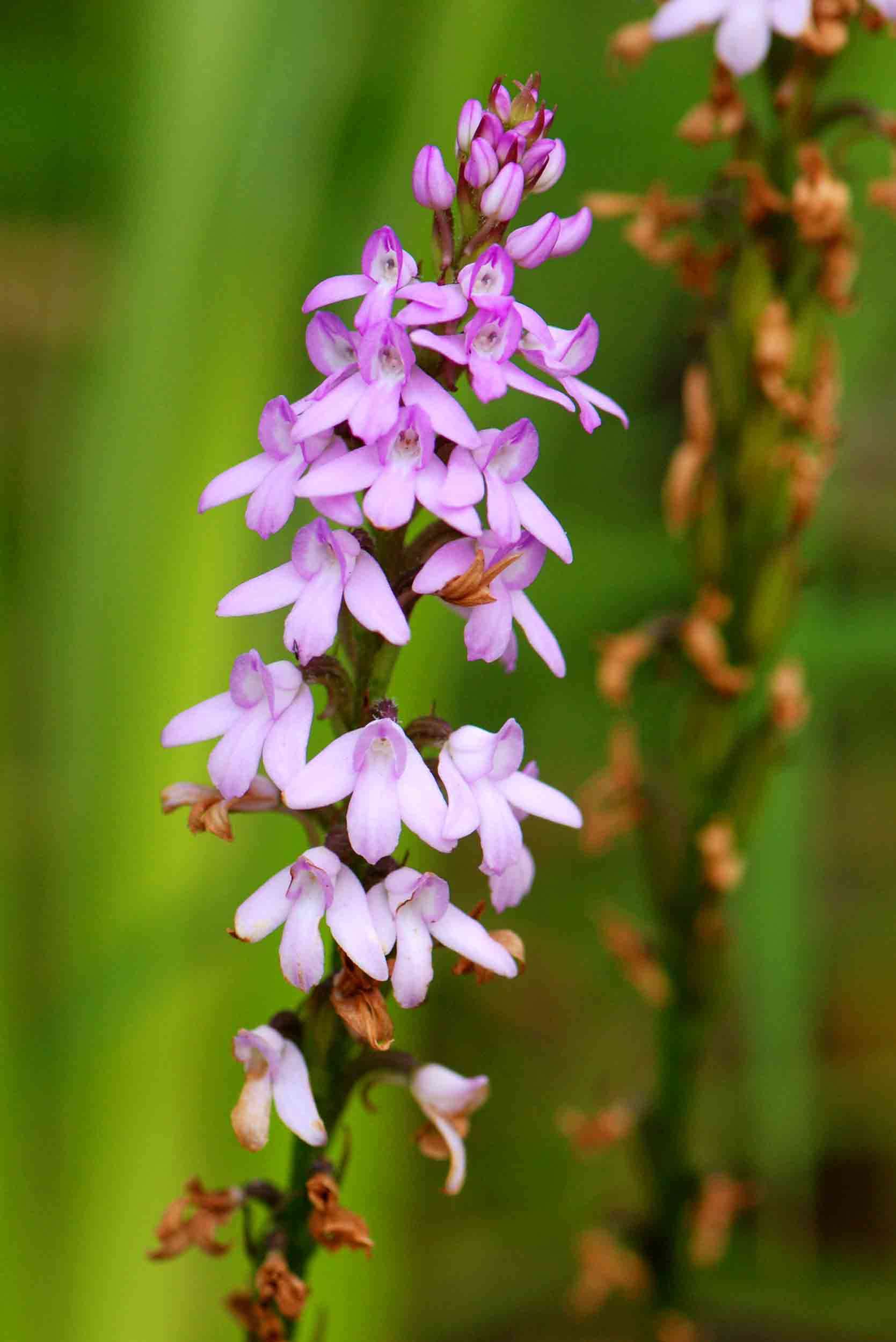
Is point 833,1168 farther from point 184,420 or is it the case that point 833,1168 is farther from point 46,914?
point 184,420

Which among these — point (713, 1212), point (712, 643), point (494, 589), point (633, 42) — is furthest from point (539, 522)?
point (713, 1212)

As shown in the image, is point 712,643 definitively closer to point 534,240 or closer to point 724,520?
point 724,520

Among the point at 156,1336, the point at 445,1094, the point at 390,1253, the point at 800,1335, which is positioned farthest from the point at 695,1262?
the point at 445,1094

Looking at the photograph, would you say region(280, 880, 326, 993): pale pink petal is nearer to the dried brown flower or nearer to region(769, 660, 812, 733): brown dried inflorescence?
region(769, 660, 812, 733): brown dried inflorescence

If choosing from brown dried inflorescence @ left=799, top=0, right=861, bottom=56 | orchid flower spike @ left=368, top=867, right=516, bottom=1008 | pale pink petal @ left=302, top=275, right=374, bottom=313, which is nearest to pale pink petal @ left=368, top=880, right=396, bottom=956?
orchid flower spike @ left=368, top=867, right=516, bottom=1008

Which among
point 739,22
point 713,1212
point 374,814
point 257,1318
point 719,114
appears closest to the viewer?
point 374,814
